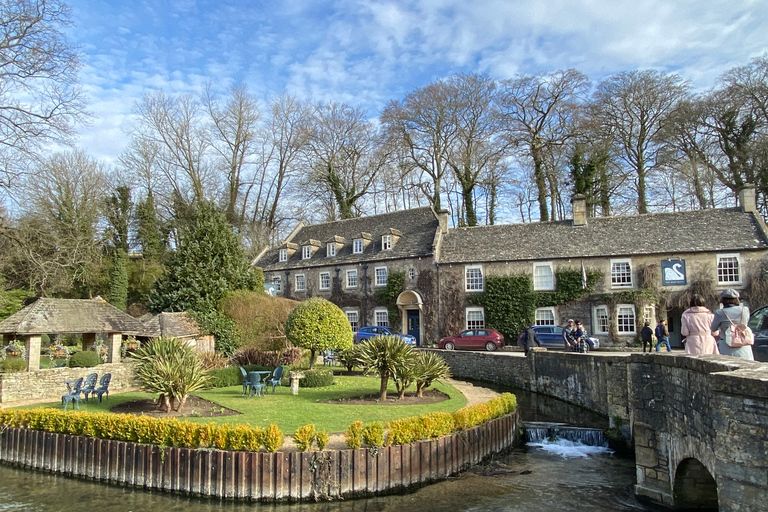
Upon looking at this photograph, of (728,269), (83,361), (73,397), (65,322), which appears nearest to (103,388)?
(73,397)

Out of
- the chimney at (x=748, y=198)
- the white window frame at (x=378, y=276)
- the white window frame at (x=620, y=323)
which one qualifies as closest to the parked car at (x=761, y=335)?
the white window frame at (x=620, y=323)

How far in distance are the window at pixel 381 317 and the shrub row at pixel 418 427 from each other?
22.0 metres

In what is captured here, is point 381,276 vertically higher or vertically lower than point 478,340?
higher

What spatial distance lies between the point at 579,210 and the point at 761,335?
19.9m

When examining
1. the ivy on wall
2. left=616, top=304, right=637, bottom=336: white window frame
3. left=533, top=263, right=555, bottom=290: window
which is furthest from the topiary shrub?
left=616, top=304, right=637, bottom=336: white window frame

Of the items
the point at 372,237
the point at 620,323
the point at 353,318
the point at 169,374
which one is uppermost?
the point at 372,237

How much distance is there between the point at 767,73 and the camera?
33969 mm

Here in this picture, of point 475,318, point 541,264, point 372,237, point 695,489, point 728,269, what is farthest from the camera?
point 372,237

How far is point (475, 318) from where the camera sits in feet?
109

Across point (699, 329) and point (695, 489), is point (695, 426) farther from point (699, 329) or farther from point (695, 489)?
point (699, 329)

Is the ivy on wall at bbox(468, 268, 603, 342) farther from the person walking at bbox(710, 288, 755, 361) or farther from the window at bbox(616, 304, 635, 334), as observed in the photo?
the person walking at bbox(710, 288, 755, 361)

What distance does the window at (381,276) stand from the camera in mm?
36688

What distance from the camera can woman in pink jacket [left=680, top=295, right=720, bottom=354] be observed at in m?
10.1

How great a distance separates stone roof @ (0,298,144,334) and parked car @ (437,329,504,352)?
1697cm
